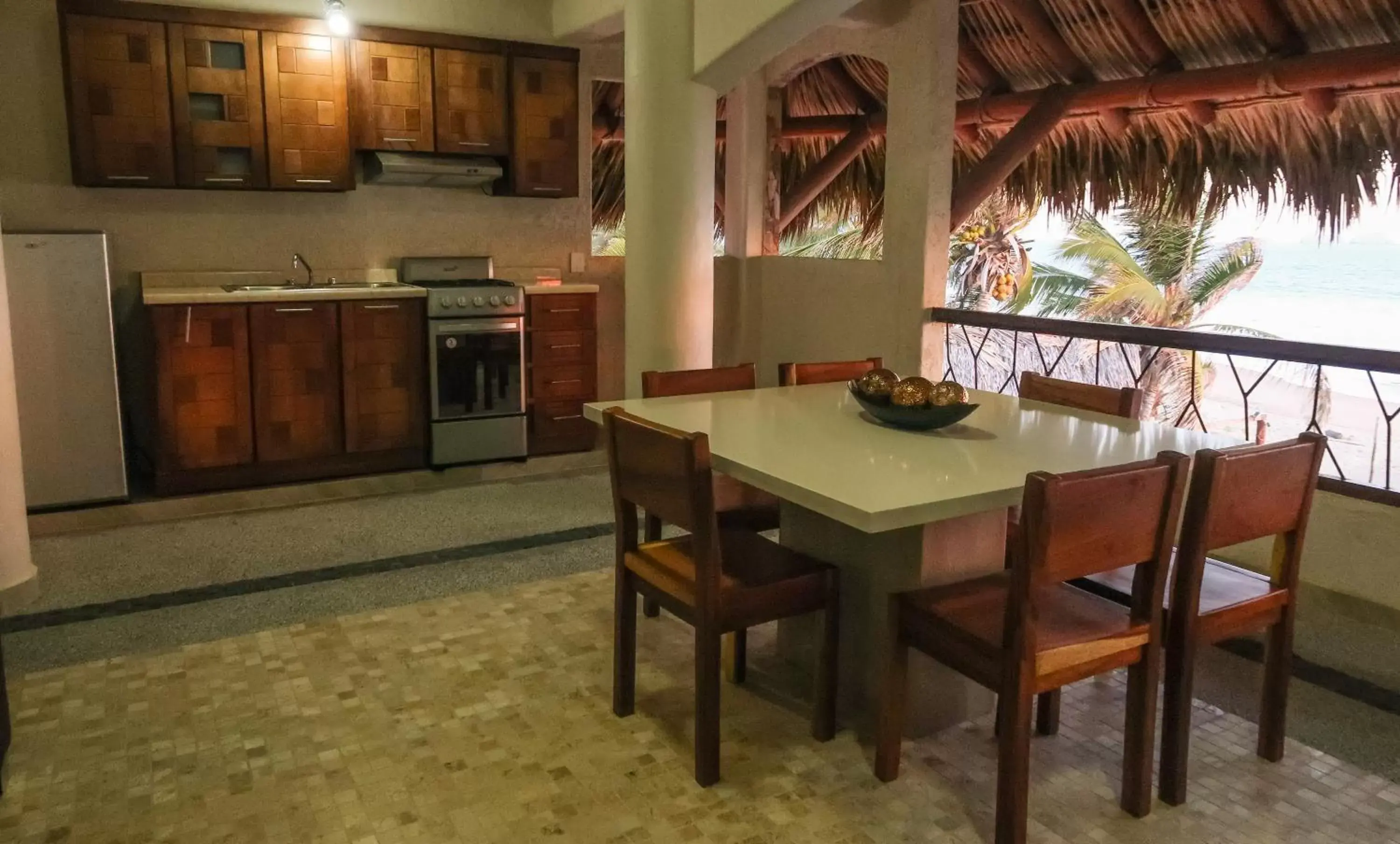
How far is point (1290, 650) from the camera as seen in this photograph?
2398 millimetres

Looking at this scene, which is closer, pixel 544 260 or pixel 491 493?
pixel 491 493

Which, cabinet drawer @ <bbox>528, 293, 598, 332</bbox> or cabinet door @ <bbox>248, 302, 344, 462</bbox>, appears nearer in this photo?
cabinet door @ <bbox>248, 302, 344, 462</bbox>

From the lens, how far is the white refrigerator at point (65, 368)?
4141 mm

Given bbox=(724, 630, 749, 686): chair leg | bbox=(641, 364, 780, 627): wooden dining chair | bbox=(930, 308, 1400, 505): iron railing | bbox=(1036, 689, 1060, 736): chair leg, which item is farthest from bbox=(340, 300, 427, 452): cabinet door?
bbox=(1036, 689, 1060, 736): chair leg

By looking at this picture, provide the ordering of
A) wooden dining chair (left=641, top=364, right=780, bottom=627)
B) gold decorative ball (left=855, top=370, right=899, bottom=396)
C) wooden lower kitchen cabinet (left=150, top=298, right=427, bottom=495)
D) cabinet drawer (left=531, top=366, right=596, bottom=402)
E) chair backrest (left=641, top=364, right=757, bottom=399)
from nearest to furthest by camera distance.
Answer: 1. gold decorative ball (left=855, top=370, right=899, bottom=396)
2. wooden dining chair (left=641, top=364, right=780, bottom=627)
3. chair backrest (left=641, top=364, right=757, bottom=399)
4. wooden lower kitchen cabinet (left=150, top=298, right=427, bottom=495)
5. cabinet drawer (left=531, top=366, right=596, bottom=402)

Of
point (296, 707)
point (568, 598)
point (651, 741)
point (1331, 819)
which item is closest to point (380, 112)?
point (568, 598)

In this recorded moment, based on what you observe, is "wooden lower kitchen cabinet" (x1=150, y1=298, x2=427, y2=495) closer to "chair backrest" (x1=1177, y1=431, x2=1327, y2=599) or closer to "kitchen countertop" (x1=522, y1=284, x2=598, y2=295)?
"kitchen countertop" (x1=522, y1=284, x2=598, y2=295)

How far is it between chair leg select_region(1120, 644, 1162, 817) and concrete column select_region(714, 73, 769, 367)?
4.10 metres

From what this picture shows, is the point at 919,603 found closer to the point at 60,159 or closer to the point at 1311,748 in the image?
the point at 1311,748

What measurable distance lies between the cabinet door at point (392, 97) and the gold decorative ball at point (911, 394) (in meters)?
3.42

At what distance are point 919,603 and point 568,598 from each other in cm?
157

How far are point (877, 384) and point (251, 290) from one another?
3.24 metres

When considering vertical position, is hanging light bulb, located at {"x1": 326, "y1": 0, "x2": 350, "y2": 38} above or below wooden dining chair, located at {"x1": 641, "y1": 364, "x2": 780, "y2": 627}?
above

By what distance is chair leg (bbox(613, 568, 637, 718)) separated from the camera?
260cm
